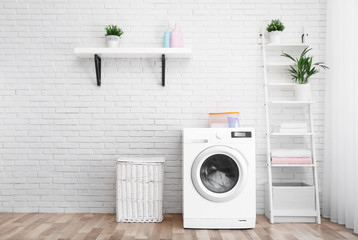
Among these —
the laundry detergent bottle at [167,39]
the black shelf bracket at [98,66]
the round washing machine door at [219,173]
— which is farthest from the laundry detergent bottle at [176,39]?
the round washing machine door at [219,173]

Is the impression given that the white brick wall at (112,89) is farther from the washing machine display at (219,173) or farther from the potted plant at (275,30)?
the washing machine display at (219,173)

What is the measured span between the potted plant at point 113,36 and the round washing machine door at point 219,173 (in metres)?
1.37

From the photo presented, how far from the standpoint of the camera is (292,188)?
3.19m

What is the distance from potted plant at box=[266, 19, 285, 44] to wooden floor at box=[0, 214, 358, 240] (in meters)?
1.74

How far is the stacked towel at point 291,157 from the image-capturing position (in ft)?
10.4

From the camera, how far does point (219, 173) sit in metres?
2.95

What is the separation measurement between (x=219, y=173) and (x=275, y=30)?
151cm

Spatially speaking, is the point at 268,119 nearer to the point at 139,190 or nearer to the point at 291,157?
the point at 291,157

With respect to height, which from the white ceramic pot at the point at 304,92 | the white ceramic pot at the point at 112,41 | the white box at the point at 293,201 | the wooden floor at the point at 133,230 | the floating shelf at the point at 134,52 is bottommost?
the wooden floor at the point at 133,230

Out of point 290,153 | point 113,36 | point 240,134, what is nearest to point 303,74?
point 290,153

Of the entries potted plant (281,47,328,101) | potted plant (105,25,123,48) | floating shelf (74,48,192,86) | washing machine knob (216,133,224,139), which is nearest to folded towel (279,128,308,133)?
potted plant (281,47,328,101)

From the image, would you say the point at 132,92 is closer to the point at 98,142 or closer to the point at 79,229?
the point at 98,142

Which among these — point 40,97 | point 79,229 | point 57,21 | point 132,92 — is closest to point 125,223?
point 79,229

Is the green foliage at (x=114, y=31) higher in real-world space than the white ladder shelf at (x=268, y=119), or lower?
higher
